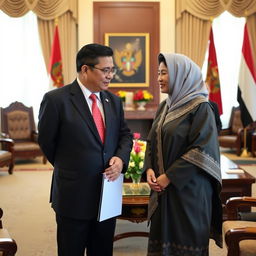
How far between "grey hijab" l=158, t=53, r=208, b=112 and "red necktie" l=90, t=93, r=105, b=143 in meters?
0.40

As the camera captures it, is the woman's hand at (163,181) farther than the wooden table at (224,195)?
No

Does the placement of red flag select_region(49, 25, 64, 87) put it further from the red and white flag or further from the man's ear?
the man's ear

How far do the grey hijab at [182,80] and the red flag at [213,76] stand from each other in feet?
19.6

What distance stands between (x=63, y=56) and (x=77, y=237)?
19.9ft

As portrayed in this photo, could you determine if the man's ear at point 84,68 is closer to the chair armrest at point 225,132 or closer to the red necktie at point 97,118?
the red necktie at point 97,118

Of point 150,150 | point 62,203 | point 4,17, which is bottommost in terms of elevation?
point 62,203

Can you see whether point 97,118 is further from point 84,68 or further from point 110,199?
point 110,199

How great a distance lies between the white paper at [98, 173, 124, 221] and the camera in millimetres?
2281

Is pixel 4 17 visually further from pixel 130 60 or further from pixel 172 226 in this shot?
pixel 172 226

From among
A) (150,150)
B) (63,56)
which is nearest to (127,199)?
(150,150)

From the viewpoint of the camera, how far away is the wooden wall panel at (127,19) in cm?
806

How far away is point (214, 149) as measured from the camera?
2305mm

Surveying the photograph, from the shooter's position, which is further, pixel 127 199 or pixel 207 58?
pixel 207 58

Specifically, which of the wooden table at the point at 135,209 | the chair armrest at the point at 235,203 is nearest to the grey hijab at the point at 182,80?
the chair armrest at the point at 235,203
